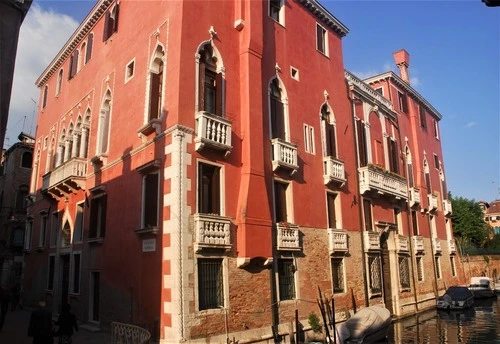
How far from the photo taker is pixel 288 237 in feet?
44.4

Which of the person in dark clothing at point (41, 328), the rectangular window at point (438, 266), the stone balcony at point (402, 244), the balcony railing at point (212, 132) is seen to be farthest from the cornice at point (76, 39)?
the rectangular window at point (438, 266)

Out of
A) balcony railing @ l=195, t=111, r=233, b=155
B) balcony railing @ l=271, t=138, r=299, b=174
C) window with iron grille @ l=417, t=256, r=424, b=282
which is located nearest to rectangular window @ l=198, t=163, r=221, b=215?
balcony railing @ l=195, t=111, r=233, b=155

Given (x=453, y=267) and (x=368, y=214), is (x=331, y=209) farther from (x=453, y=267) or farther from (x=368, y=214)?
(x=453, y=267)

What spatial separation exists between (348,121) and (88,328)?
13435mm

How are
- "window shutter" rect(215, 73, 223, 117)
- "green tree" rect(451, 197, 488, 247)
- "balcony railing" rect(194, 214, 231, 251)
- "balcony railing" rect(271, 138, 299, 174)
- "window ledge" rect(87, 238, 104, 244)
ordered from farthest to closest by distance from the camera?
"green tree" rect(451, 197, 488, 247) → "window ledge" rect(87, 238, 104, 244) → "balcony railing" rect(271, 138, 299, 174) → "window shutter" rect(215, 73, 223, 117) → "balcony railing" rect(194, 214, 231, 251)

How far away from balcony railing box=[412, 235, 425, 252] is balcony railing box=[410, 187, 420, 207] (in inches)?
73.0

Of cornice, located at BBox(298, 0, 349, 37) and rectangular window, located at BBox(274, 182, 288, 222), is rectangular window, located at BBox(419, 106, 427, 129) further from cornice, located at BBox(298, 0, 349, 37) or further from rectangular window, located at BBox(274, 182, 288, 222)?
rectangular window, located at BBox(274, 182, 288, 222)

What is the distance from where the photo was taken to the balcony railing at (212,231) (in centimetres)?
1080

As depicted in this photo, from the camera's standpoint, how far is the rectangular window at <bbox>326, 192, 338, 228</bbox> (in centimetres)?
1651

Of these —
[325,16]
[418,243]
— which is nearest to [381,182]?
[418,243]

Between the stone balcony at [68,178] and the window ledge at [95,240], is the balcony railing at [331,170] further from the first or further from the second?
the stone balcony at [68,178]

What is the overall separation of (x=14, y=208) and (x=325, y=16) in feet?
77.7

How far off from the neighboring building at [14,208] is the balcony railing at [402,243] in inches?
931

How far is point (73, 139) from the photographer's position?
18484mm
